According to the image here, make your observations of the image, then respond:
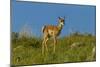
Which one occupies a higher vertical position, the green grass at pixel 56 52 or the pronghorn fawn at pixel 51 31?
the pronghorn fawn at pixel 51 31

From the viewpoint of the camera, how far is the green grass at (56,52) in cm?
263

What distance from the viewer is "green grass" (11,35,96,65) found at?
8.64ft

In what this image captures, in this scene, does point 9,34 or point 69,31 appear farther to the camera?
point 69,31

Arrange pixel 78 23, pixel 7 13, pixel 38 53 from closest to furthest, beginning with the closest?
pixel 7 13 → pixel 38 53 → pixel 78 23

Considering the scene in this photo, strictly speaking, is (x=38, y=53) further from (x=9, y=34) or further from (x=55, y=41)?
(x=9, y=34)

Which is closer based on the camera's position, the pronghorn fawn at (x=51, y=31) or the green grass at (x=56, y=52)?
the green grass at (x=56, y=52)

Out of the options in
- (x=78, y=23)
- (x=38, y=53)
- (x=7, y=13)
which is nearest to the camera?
(x=7, y=13)

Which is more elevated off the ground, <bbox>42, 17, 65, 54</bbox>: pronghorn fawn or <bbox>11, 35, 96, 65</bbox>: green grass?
<bbox>42, 17, 65, 54</bbox>: pronghorn fawn

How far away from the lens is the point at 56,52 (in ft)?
9.27

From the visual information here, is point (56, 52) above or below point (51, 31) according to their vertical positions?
below

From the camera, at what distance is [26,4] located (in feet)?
8.78

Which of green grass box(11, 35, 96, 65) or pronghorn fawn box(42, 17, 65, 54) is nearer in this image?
green grass box(11, 35, 96, 65)
